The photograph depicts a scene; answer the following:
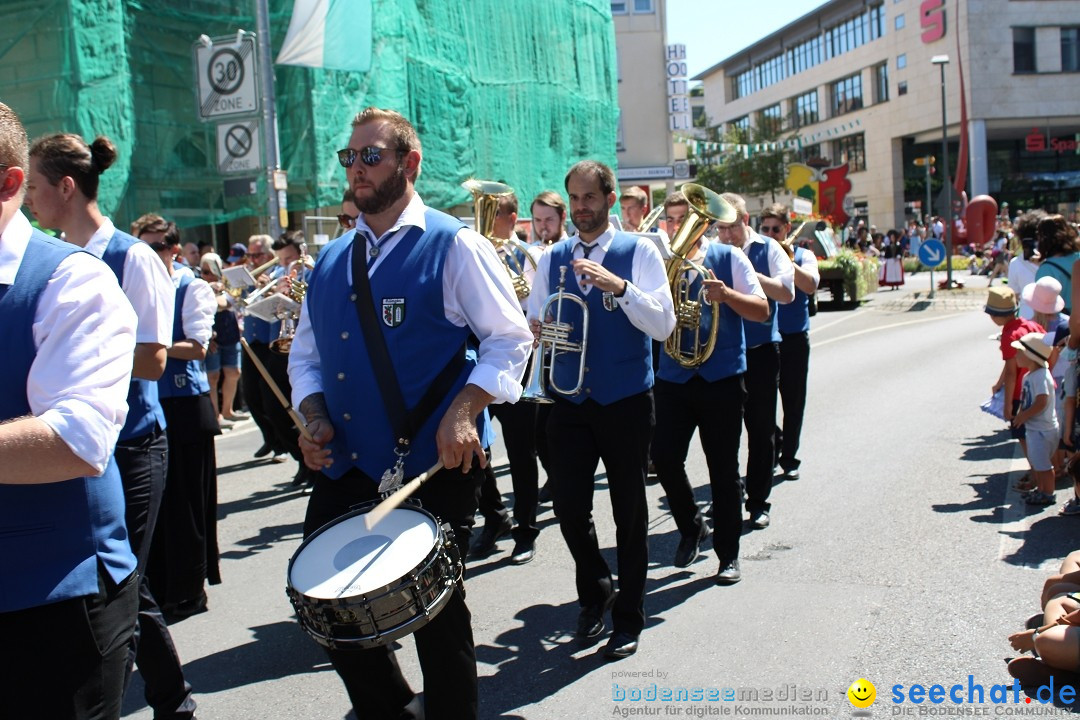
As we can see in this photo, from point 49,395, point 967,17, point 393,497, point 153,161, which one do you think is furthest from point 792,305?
point 967,17

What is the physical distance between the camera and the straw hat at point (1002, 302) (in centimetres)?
788

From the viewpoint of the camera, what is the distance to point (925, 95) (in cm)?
5394

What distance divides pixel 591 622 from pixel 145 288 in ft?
7.80

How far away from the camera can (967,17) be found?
49.5 m

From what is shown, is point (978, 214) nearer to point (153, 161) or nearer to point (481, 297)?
point (153, 161)

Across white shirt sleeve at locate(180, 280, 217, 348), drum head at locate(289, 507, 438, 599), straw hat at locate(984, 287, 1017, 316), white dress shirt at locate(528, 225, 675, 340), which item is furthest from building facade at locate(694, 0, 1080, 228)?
drum head at locate(289, 507, 438, 599)

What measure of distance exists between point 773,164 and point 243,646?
5521cm

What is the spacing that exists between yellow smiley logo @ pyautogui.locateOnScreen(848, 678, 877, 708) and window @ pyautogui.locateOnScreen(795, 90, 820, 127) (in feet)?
221

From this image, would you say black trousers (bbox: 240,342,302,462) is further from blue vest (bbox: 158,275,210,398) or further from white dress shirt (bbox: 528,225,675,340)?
white dress shirt (bbox: 528,225,675,340)

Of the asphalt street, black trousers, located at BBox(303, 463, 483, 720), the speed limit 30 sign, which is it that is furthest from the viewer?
the speed limit 30 sign

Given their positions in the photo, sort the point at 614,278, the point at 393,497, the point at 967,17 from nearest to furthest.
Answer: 1. the point at 393,497
2. the point at 614,278
3. the point at 967,17

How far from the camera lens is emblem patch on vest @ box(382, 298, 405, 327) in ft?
10.1

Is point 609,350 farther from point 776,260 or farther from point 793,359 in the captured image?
point 793,359

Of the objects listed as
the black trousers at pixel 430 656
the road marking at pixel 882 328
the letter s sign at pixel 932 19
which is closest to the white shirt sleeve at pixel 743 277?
the black trousers at pixel 430 656
